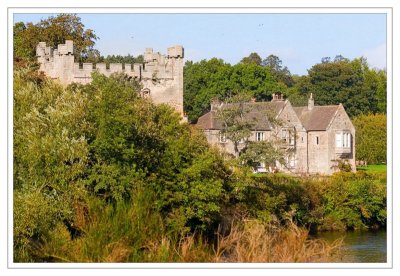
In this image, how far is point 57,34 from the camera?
141ft

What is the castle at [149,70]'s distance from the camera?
39.1 m

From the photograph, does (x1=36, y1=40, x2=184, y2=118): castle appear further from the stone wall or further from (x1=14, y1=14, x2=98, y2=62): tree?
the stone wall

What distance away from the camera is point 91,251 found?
16.7 m

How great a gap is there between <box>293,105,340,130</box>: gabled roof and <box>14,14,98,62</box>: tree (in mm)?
A: 15200

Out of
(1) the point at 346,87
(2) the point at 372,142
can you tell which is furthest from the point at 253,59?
(2) the point at 372,142

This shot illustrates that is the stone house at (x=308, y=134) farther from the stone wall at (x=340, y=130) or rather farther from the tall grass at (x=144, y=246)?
the tall grass at (x=144, y=246)

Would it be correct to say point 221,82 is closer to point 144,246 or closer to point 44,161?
point 44,161

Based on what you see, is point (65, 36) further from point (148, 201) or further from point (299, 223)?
point (148, 201)

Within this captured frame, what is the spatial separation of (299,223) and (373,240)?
2.97 m

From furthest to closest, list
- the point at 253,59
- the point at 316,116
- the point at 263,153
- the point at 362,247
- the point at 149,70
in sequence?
the point at 253,59
the point at 316,116
the point at 263,153
the point at 149,70
the point at 362,247

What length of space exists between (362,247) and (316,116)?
24.8 metres

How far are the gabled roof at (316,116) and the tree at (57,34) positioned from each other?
49.9 feet

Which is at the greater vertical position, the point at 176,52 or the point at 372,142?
the point at 176,52
